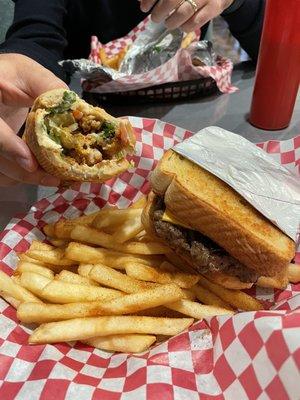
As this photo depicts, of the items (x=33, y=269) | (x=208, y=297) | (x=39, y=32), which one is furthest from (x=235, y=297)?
(x=39, y=32)

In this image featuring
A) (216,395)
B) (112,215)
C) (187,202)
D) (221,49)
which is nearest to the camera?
(216,395)

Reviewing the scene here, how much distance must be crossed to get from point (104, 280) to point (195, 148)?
57 centimetres

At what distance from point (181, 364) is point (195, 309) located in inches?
7.9

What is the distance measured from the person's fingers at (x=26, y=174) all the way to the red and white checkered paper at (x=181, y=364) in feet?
1.34

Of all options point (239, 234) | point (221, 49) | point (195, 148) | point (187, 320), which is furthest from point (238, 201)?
point (221, 49)

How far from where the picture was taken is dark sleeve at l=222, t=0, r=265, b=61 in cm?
274

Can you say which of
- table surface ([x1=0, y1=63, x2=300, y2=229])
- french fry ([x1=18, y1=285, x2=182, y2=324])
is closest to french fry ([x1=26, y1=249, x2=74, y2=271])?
french fry ([x1=18, y1=285, x2=182, y2=324])

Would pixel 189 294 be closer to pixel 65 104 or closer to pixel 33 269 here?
pixel 33 269

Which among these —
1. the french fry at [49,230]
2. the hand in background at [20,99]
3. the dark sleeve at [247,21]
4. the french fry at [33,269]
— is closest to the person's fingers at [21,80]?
the hand in background at [20,99]

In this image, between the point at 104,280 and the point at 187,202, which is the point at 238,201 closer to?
the point at 187,202

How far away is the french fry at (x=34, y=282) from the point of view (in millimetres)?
1338

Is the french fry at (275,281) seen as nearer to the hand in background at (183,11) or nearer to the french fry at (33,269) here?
the french fry at (33,269)

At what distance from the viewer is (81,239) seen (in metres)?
1.48

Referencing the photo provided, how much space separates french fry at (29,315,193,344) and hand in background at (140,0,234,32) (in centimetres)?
136
